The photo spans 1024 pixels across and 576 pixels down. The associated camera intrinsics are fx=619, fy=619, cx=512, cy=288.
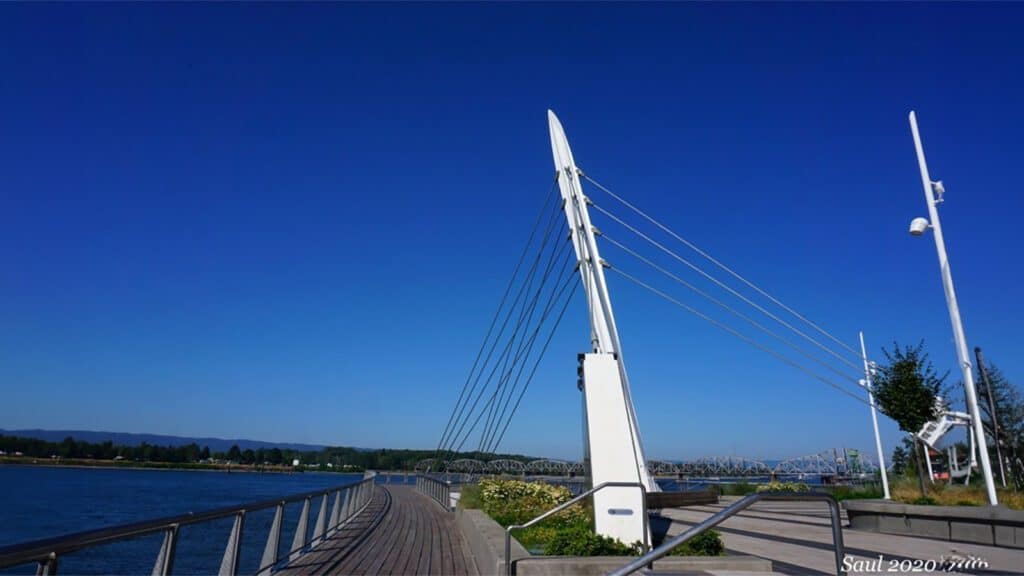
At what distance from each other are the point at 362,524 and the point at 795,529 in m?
9.43

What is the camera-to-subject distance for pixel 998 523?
870cm

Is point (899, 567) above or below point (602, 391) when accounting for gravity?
below

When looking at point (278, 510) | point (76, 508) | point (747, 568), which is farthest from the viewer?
point (76, 508)

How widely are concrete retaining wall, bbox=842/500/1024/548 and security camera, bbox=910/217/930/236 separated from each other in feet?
16.4

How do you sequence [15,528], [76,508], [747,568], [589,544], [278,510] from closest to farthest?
[747,568] → [589,544] → [278,510] → [15,528] → [76,508]

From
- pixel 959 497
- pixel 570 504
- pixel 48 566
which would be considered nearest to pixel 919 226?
pixel 959 497

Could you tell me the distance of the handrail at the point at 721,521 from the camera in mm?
3504

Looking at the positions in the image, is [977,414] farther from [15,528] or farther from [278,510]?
[15,528]

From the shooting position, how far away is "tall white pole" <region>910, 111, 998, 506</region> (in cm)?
1012

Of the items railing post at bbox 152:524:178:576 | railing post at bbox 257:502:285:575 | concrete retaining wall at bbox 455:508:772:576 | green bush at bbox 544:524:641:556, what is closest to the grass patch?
concrete retaining wall at bbox 455:508:772:576

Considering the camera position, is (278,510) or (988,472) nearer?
(278,510)

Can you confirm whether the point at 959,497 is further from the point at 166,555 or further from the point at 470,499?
the point at 166,555

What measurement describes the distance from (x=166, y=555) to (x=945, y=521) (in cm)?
1078

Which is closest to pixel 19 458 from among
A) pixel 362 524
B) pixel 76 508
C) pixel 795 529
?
pixel 76 508
